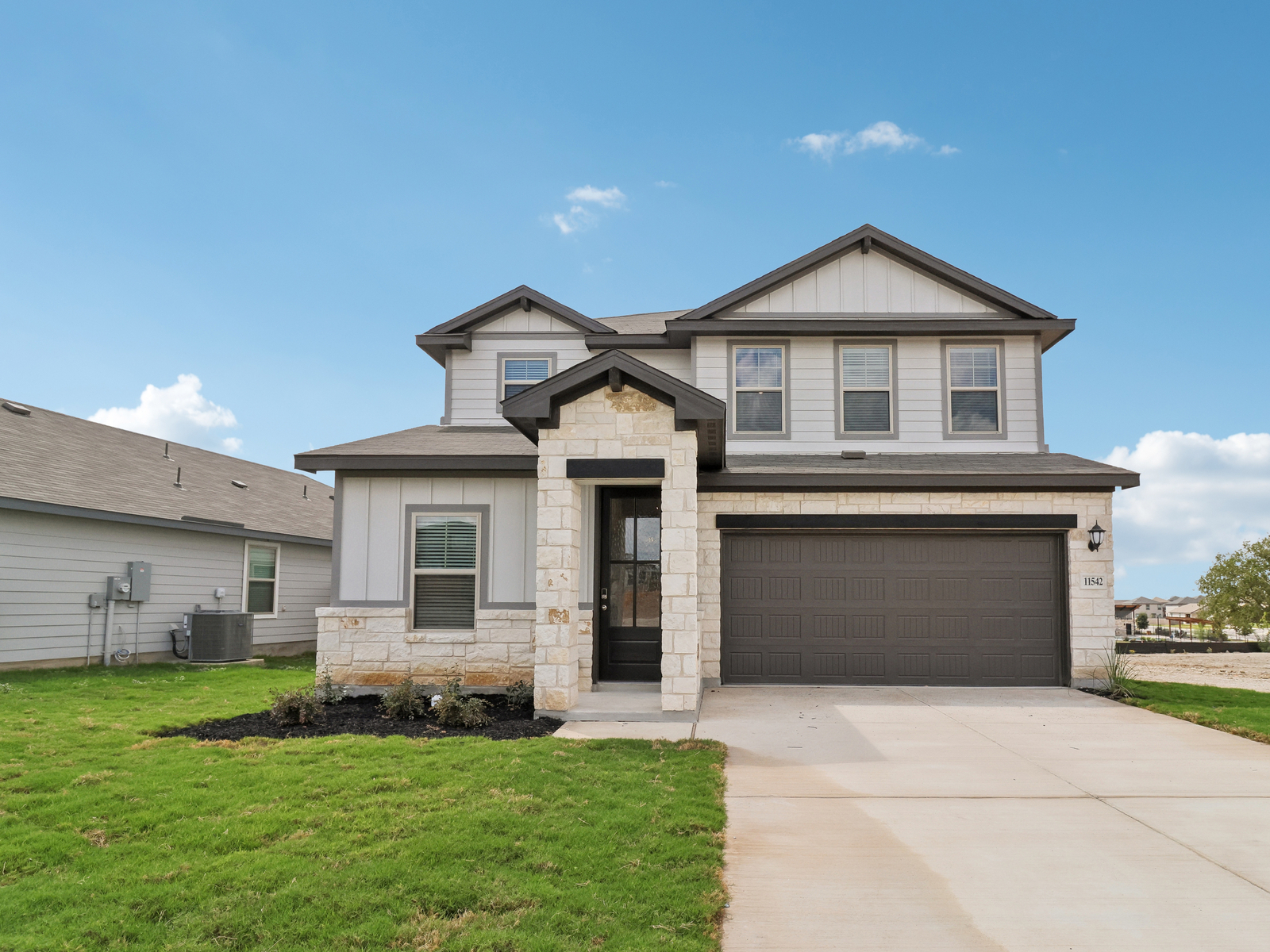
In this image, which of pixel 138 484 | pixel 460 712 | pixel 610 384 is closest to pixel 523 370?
pixel 610 384

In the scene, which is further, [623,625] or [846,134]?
[846,134]

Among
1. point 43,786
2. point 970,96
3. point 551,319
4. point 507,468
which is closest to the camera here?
point 43,786

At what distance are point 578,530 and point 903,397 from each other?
633 centimetres

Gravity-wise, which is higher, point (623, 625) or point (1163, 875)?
point (623, 625)

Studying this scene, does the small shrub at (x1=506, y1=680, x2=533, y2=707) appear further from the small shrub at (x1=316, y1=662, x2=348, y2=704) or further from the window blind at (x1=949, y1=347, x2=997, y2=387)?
the window blind at (x1=949, y1=347, x2=997, y2=387)

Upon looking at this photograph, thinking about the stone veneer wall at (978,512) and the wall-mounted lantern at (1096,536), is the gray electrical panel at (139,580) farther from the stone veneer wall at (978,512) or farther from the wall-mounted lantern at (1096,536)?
the wall-mounted lantern at (1096,536)

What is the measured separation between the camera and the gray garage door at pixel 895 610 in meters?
11.6

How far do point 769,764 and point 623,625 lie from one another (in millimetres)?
4436

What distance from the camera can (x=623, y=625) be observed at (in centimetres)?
1126

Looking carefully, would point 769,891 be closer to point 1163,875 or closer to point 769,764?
point 1163,875

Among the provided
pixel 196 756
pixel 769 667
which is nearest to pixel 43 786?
pixel 196 756

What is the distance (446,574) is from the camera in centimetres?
1134

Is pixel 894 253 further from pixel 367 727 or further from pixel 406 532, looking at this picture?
pixel 367 727

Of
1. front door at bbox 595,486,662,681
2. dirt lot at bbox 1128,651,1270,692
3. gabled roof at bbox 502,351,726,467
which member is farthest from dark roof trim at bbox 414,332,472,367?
dirt lot at bbox 1128,651,1270,692
